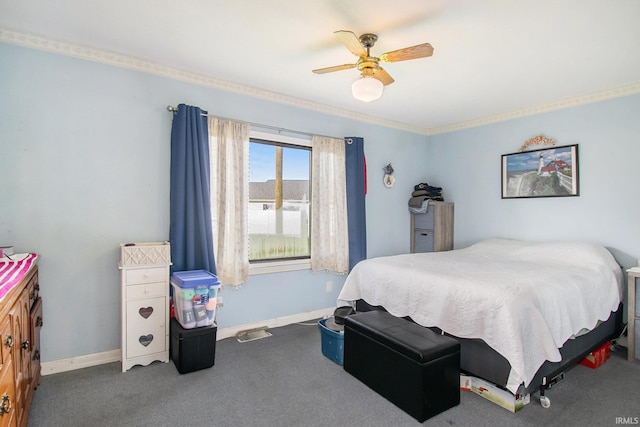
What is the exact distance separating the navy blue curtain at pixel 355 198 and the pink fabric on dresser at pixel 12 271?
9.74 feet

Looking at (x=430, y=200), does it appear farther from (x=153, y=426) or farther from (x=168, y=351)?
(x=153, y=426)

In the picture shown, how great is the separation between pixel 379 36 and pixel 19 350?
284 centimetres

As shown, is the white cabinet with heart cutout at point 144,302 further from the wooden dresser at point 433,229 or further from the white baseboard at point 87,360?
the wooden dresser at point 433,229

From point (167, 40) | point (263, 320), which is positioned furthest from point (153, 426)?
point (167, 40)

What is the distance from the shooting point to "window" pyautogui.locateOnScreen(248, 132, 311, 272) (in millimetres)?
3572

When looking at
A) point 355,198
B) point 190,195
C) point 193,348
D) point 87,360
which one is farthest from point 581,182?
point 87,360

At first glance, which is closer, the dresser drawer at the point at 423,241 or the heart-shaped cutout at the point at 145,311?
the heart-shaped cutout at the point at 145,311

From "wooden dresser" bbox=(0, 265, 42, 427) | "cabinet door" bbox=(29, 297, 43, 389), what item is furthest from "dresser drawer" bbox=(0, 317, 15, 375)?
"cabinet door" bbox=(29, 297, 43, 389)

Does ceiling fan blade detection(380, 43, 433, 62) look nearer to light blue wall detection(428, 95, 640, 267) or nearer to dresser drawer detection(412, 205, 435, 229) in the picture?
light blue wall detection(428, 95, 640, 267)

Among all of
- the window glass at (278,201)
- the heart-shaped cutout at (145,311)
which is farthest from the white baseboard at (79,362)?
the window glass at (278,201)

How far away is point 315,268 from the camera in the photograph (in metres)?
3.83

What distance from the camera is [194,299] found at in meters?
2.59

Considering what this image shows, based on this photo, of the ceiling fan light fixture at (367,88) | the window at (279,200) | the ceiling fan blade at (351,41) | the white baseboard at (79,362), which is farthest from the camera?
the window at (279,200)

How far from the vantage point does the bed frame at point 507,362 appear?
213 cm
